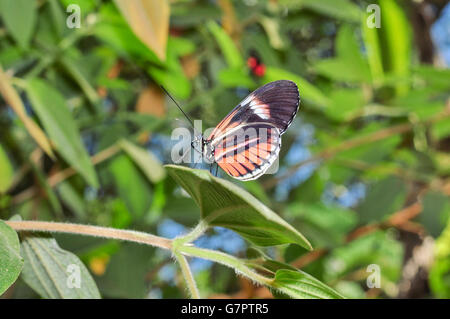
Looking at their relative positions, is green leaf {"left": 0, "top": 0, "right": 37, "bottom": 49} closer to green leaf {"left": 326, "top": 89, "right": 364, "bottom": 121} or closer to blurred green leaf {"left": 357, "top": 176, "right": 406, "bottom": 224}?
green leaf {"left": 326, "top": 89, "right": 364, "bottom": 121}

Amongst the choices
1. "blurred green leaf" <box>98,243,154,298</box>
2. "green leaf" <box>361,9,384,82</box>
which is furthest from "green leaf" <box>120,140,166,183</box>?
"green leaf" <box>361,9,384,82</box>

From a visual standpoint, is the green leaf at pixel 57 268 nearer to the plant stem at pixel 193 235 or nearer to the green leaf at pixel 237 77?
the plant stem at pixel 193 235

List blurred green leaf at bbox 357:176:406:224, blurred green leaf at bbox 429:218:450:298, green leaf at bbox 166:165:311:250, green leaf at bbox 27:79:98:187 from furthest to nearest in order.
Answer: blurred green leaf at bbox 429:218:450:298, blurred green leaf at bbox 357:176:406:224, green leaf at bbox 27:79:98:187, green leaf at bbox 166:165:311:250

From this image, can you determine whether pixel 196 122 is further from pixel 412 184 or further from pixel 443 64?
pixel 443 64

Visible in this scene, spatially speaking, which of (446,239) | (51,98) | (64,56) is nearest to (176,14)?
(64,56)

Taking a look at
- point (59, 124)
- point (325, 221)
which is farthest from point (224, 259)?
point (325, 221)

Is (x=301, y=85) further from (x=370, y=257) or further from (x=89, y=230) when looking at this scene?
(x=370, y=257)
